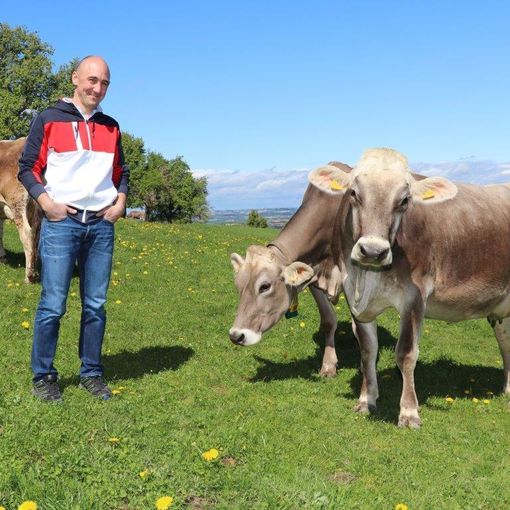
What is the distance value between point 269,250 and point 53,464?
384 cm

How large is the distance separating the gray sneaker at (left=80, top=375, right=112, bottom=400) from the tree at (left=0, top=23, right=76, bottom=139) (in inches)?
2011

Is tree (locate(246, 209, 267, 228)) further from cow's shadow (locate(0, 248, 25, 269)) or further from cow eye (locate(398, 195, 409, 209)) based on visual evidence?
cow eye (locate(398, 195, 409, 209))

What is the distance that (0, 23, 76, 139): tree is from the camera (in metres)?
54.1

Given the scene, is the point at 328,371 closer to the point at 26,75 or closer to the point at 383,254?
the point at 383,254

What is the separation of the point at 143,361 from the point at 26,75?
53072 millimetres

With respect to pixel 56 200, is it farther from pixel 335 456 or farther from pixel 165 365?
pixel 335 456

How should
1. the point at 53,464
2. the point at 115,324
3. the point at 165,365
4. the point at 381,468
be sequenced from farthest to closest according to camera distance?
1. the point at 115,324
2. the point at 165,365
3. the point at 381,468
4. the point at 53,464

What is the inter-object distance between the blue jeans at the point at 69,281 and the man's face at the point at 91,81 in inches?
50.8

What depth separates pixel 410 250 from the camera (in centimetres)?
672

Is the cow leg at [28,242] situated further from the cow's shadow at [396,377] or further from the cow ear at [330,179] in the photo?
the cow ear at [330,179]

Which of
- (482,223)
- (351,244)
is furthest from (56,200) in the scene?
(482,223)

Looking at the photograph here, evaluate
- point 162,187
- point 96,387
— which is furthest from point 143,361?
point 162,187

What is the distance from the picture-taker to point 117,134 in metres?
6.63

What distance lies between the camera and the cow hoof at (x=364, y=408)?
7312mm
